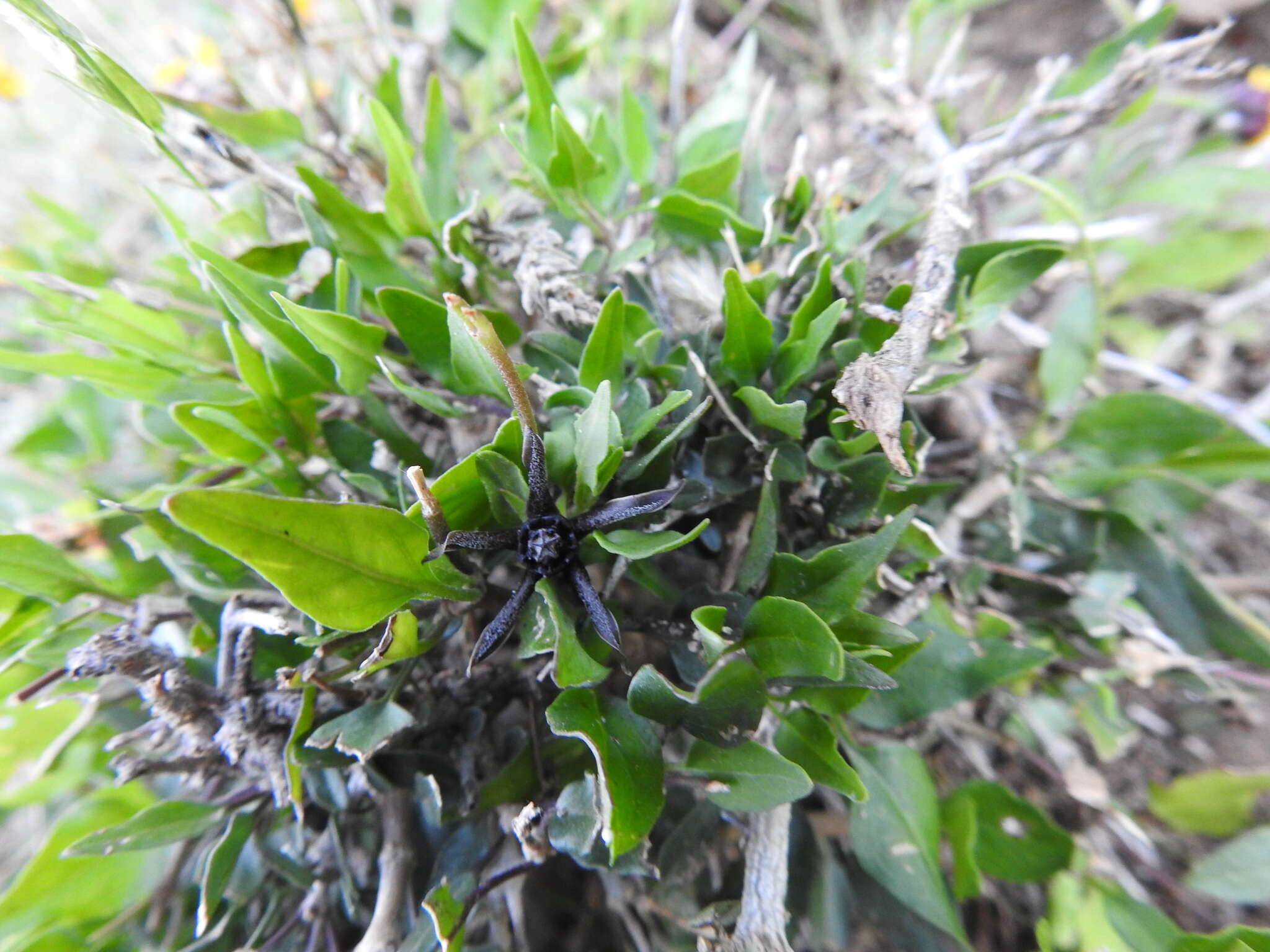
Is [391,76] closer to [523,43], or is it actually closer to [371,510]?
[523,43]

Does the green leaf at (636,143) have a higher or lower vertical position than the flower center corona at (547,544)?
higher

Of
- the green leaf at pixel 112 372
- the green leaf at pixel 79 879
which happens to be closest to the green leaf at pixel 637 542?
the green leaf at pixel 112 372

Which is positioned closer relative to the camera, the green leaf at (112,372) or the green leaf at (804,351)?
the green leaf at (804,351)

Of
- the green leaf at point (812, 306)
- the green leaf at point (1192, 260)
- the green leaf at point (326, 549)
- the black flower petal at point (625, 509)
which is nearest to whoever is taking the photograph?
the green leaf at point (326, 549)

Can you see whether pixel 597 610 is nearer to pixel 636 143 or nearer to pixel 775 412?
pixel 775 412

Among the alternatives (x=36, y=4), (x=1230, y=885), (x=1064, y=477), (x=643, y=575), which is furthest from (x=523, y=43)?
(x=1230, y=885)

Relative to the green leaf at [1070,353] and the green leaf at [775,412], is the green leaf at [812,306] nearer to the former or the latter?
the green leaf at [775,412]
